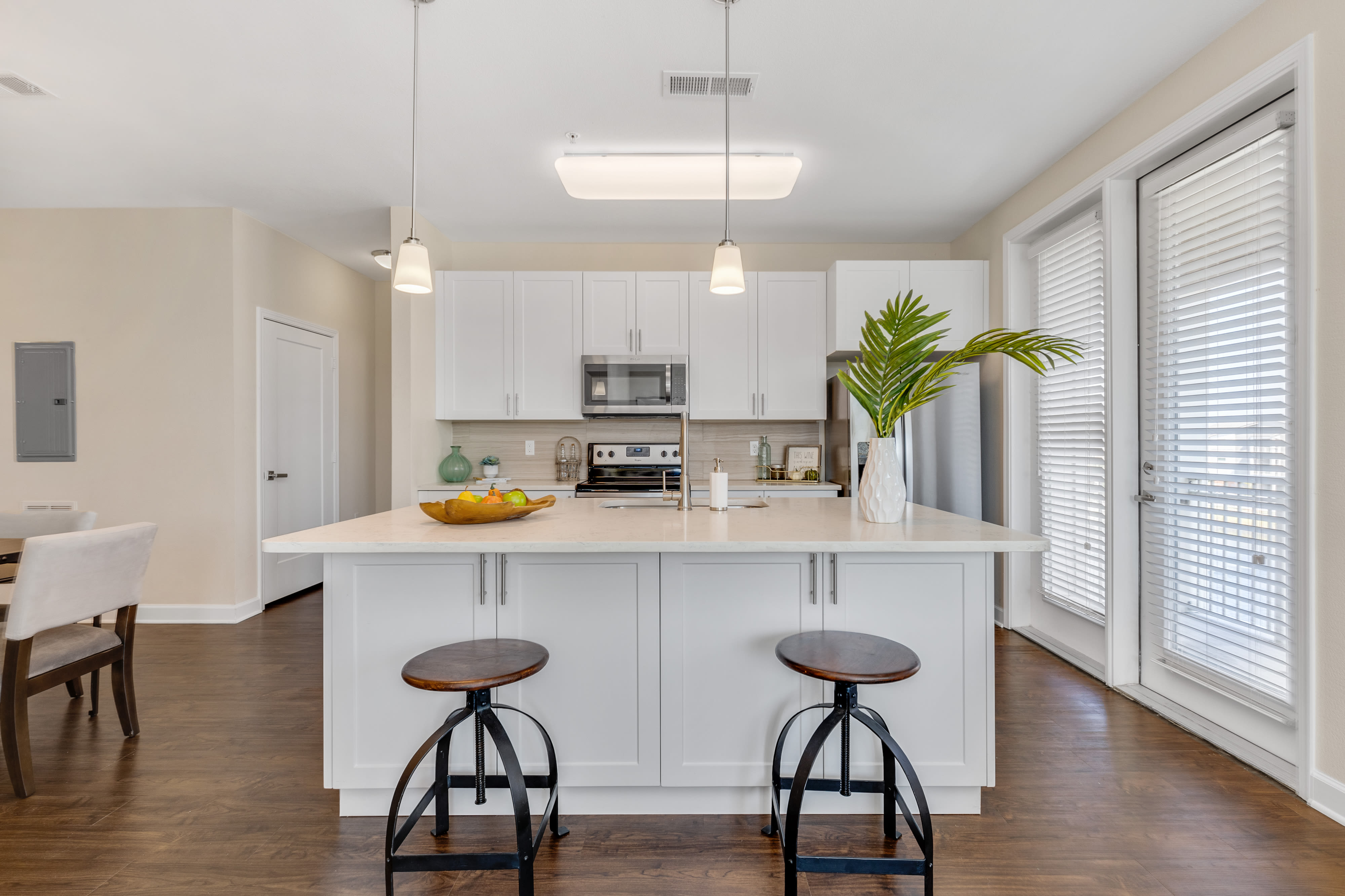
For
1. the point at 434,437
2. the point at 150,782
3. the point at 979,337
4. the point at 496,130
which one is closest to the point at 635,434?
the point at 434,437

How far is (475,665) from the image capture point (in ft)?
5.38

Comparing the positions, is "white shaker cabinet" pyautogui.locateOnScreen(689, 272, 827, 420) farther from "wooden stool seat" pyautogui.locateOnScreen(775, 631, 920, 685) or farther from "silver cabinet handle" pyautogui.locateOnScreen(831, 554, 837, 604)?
"wooden stool seat" pyautogui.locateOnScreen(775, 631, 920, 685)

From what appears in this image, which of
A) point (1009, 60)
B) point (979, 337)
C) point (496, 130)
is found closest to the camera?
point (979, 337)

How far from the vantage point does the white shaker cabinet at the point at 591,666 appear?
1.95 metres

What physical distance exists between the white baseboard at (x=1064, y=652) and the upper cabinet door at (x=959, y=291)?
1749 mm

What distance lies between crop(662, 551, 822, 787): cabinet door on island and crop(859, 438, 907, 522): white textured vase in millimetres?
356

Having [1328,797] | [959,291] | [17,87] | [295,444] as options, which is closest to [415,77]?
[17,87]

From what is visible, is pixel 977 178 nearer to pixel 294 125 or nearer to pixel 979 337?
pixel 979 337

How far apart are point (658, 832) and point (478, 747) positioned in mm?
602

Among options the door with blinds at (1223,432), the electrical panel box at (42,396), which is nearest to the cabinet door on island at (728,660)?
the door with blinds at (1223,432)

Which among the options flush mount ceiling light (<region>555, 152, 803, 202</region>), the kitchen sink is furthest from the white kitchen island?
flush mount ceiling light (<region>555, 152, 803, 202</region>)

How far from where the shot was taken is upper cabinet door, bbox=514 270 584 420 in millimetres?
4469

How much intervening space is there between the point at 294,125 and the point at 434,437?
2.04 m

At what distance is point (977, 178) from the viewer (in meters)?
3.65
